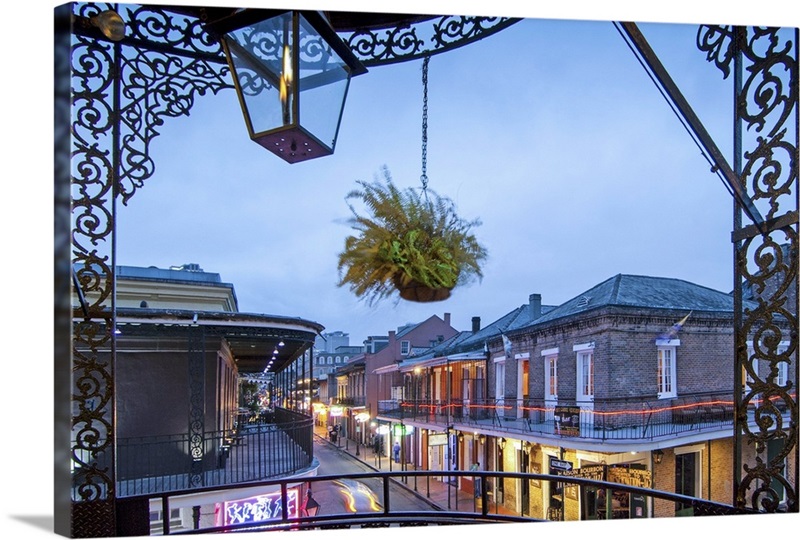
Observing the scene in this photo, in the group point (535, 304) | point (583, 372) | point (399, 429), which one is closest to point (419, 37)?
point (583, 372)

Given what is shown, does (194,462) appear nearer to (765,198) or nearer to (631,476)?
(765,198)

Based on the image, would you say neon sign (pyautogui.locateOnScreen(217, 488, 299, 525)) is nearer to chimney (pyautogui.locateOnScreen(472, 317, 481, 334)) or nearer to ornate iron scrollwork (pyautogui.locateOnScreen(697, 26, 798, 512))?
ornate iron scrollwork (pyautogui.locateOnScreen(697, 26, 798, 512))

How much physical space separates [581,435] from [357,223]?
8.99m

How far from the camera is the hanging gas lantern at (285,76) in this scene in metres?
1.39

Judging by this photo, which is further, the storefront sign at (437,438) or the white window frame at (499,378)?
the white window frame at (499,378)

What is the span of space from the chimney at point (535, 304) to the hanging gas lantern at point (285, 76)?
482 inches

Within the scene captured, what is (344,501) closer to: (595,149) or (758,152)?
(595,149)

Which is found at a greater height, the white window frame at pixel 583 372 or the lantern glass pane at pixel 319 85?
the lantern glass pane at pixel 319 85

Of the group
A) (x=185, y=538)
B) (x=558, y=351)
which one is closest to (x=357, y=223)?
(x=185, y=538)

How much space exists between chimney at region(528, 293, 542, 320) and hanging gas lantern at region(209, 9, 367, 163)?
12242 mm

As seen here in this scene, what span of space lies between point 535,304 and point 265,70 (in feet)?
40.8

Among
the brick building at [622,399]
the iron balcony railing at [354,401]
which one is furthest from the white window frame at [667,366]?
the iron balcony railing at [354,401]

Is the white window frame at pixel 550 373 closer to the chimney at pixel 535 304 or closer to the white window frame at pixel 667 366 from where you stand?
the chimney at pixel 535 304

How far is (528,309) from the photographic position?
14203 mm
